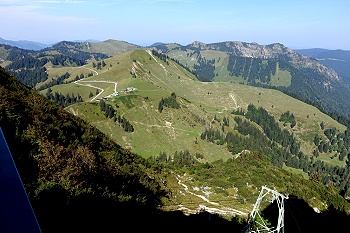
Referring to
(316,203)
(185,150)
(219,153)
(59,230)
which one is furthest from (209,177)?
(219,153)

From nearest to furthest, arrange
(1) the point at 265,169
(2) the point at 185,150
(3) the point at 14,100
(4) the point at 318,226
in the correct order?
(3) the point at 14,100
(4) the point at 318,226
(1) the point at 265,169
(2) the point at 185,150

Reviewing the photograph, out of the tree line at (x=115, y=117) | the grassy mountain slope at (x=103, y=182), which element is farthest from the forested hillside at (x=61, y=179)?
the tree line at (x=115, y=117)

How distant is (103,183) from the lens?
33.4m

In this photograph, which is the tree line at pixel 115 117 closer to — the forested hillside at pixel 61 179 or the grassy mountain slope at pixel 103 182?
the grassy mountain slope at pixel 103 182

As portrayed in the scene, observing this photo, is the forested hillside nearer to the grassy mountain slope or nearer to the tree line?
the grassy mountain slope

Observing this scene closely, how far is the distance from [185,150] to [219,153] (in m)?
27.0

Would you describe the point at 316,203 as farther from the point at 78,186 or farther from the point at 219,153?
the point at 219,153

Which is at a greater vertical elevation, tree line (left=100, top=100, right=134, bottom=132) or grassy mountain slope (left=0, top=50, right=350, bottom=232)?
grassy mountain slope (left=0, top=50, right=350, bottom=232)

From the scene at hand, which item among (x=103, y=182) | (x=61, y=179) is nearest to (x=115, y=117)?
(x=103, y=182)

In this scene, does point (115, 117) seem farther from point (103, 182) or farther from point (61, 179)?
point (61, 179)

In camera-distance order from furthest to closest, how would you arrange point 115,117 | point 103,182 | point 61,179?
point 115,117, point 103,182, point 61,179

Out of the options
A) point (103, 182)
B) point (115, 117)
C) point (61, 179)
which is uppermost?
point (61, 179)

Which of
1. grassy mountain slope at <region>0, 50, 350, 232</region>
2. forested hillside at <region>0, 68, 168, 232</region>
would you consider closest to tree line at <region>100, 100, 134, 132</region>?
grassy mountain slope at <region>0, 50, 350, 232</region>

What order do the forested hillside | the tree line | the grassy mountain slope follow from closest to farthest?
the forested hillside, the grassy mountain slope, the tree line
